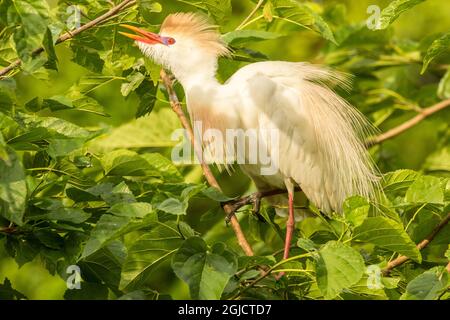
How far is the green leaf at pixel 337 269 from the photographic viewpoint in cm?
172

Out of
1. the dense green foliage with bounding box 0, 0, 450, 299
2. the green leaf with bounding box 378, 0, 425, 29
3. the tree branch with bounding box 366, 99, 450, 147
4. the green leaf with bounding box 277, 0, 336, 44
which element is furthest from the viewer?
the tree branch with bounding box 366, 99, 450, 147

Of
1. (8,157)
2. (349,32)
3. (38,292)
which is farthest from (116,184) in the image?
(38,292)

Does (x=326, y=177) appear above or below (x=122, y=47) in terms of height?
below

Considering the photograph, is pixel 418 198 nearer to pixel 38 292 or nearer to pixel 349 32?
pixel 349 32

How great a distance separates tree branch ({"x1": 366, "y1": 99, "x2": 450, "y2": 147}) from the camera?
338 cm

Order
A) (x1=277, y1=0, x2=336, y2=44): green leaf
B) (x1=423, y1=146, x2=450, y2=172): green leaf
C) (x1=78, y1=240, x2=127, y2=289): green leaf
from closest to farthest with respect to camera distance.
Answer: (x1=78, y1=240, x2=127, y2=289): green leaf, (x1=277, y1=0, x2=336, y2=44): green leaf, (x1=423, y1=146, x2=450, y2=172): green leaf

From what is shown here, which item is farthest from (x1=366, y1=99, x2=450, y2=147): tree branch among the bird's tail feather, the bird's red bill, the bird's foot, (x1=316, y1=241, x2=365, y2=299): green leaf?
(x1=316, y1=241, x2=365, y2=299): green leaf

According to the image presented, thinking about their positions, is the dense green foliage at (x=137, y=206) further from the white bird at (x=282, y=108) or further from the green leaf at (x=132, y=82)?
the white bird at (x=282, y=108)

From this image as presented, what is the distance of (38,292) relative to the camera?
430cm

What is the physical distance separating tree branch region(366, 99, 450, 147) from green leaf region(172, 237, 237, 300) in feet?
5.39

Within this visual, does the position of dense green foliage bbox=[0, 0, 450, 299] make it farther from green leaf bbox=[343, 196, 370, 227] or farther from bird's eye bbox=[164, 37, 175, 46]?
bird's eye bbox=[164, 37, 175, 46]

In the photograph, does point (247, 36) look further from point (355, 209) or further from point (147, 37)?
point (355, 209)

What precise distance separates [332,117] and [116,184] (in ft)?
3.34

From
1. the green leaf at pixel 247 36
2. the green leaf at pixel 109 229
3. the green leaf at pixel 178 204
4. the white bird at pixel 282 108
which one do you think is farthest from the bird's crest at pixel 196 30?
the green leaf at pixel 109 229
